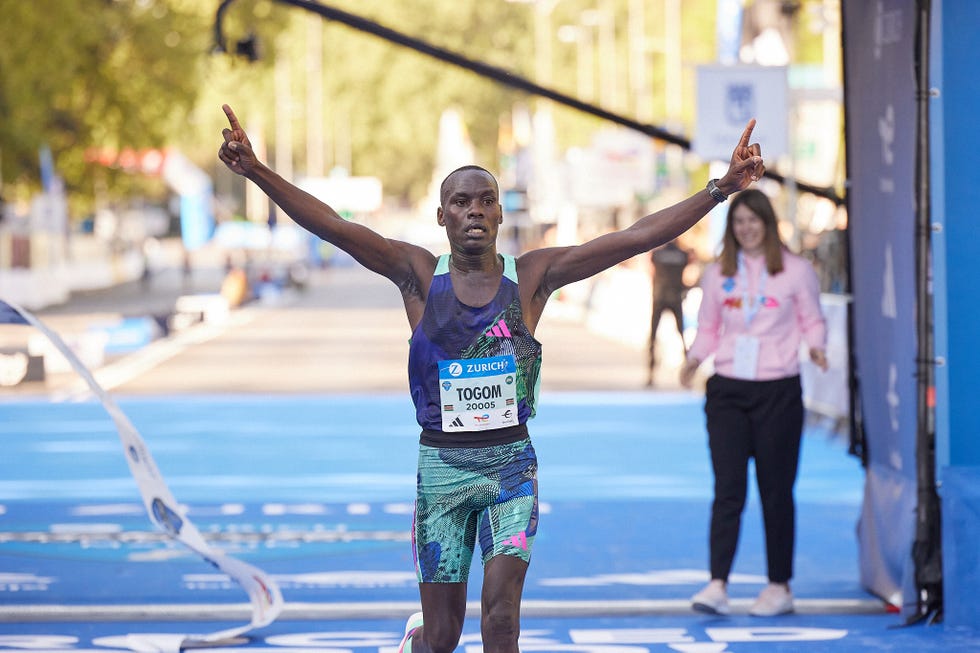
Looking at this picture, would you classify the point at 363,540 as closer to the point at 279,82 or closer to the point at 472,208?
the point at 472,208

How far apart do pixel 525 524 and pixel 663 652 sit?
1941mm

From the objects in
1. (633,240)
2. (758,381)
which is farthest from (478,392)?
(758,381)

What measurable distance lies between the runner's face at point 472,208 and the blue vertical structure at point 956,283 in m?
2.96

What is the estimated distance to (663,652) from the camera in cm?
732

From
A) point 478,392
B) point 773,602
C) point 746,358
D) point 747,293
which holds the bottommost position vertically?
point 773,602

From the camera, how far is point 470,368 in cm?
561

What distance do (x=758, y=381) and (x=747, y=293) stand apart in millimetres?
424

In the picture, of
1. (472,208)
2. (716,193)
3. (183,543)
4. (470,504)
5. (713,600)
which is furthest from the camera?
(713,600)

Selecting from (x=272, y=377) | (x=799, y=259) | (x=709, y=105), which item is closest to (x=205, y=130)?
(x=272, y=377)

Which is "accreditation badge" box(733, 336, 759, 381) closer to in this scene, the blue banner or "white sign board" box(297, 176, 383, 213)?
the blue banner

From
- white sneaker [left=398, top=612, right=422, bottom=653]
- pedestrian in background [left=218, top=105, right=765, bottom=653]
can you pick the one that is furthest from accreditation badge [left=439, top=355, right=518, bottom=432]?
white sneaker [left=398, top=612, right=422, bottom=653]

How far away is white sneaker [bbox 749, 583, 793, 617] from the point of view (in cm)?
808

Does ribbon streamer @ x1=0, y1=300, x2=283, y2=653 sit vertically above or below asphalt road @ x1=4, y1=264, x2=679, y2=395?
above

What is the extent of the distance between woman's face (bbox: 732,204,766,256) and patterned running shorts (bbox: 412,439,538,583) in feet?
9.08
